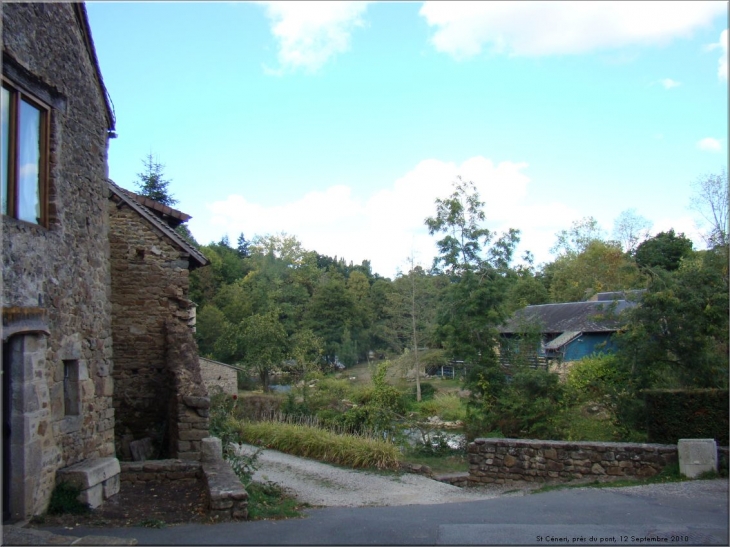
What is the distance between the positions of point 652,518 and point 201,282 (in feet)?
121

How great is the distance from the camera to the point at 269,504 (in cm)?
965

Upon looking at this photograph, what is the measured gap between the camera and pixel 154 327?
39.3ft

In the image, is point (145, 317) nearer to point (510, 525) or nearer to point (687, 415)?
point (510, 525)

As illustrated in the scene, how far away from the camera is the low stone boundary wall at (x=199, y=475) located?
7.61 meters

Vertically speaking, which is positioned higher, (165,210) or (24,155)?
(165,210)

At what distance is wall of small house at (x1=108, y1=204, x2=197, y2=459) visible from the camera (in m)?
11.8

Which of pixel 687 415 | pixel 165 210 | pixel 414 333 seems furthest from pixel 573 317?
pixel 165 210

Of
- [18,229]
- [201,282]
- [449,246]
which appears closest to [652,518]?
[18,229]

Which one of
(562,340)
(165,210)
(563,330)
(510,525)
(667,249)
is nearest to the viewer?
(510,525)

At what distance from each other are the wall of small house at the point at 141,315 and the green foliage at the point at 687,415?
30.6 feet

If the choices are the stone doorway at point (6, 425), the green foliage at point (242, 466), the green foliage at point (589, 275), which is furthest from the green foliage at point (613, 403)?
the green foliage at point (589, 275)

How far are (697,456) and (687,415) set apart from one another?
1.10 metres

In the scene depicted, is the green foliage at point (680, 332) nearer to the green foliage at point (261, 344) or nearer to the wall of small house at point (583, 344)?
the wall of small house at point (583, 344)

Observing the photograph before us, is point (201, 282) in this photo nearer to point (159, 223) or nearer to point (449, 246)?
point (449, 246)
